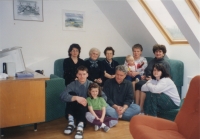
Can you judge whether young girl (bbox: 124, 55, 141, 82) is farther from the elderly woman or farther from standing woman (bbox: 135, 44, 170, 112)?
the elderly woman

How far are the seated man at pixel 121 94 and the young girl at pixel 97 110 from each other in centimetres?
22

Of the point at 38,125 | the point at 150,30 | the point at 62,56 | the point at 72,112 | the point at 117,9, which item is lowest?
the point at 38,125

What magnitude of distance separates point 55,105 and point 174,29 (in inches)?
98.4

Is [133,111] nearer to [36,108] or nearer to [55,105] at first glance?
[55,105]

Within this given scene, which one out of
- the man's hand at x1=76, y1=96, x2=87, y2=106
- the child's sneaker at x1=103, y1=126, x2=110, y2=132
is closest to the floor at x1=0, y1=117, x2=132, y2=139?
the child's sneaker at x1=103, y1=126, x2=110, y2=132

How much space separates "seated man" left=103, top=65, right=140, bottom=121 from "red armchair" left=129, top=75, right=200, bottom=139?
1.07 m

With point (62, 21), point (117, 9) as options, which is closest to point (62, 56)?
point (62, 21)

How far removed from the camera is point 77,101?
277 centimetres

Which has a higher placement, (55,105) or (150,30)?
(150,30)

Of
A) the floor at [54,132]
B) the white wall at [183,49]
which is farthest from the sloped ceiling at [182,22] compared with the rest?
the floor at [54,132]

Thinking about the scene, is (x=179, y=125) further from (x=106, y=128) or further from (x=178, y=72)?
(x=178, y=72)

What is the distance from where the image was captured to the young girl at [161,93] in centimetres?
289

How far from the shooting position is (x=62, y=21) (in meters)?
4.01

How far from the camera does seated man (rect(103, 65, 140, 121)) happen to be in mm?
3090
